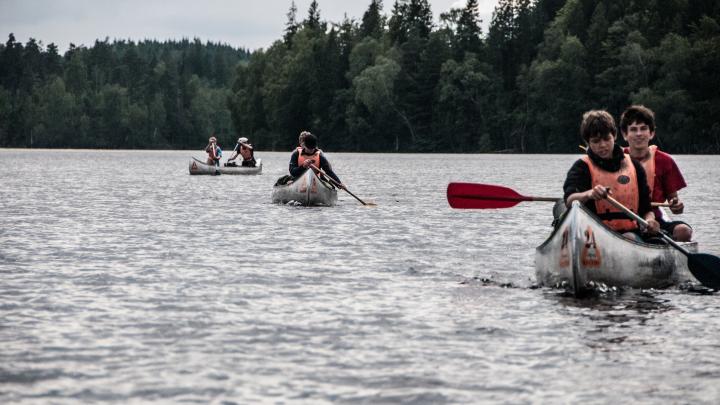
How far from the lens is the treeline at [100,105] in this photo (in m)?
148

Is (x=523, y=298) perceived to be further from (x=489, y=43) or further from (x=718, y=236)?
(x=489, y=43)

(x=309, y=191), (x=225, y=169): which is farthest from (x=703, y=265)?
(x=225, y=169)

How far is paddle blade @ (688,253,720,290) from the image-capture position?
32.9 feet

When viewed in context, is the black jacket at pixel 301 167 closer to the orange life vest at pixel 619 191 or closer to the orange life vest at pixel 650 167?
the orange life vest at pixel 650 167

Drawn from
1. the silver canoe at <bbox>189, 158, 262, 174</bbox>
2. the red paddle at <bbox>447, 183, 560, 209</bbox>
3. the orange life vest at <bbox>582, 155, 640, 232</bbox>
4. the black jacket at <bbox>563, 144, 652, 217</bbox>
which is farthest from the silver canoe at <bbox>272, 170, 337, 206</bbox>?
the silver canoe at <bbox>189, 158, 262, 174</bbox>

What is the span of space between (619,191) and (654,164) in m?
0.99

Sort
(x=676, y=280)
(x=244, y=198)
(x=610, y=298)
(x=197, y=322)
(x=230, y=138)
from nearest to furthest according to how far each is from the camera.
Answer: (x=197, y=322) → (x=610, y=298) → (x=676, y=280) → (x=244, y=198) → (x=230, y=138)

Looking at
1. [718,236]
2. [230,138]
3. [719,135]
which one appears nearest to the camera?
[718,236]

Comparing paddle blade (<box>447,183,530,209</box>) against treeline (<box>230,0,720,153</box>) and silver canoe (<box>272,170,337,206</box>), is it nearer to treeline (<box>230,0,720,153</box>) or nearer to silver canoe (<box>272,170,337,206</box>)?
silver canoe (<box>272,170,337,206</box>)

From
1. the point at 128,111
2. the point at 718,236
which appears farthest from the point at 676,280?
the point at 128,111

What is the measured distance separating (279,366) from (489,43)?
316 ft

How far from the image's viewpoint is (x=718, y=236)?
16.0 metres

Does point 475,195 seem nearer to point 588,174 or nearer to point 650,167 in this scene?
point 650,167

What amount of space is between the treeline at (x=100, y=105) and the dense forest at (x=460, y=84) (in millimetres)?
312
